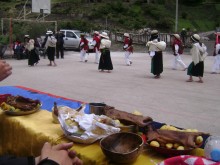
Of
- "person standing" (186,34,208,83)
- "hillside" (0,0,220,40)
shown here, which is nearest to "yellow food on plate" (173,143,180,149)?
"person standing" (186,34,208,83)

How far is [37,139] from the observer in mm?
3033

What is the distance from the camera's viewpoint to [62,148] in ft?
6.92

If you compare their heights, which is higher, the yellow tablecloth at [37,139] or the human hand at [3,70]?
the human hand at [3,70]

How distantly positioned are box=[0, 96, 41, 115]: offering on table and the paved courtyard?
10.4 ft

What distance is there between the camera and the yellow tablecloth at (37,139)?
249 centimetres

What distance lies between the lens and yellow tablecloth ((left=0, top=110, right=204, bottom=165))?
2.49 metres

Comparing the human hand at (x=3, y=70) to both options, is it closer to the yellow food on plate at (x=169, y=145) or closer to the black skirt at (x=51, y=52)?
the yellow food on plate at (x=169, y=145)

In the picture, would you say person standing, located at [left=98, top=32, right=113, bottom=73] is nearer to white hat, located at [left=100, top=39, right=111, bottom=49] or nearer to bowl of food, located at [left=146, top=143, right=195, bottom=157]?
white hat, located at [left=100, top=39, right=111, bottom=49]

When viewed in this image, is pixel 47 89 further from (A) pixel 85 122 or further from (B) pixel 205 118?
(A) pixel 85 122

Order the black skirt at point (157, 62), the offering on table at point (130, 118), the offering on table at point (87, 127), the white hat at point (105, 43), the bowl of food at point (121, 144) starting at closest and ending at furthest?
the bowl of food at point (121, 144) → the offering on table at point (87, 127) → the offering on table at point (130, 118) → the black skirt at point (157, 62) → the white hat at point (105, 43)

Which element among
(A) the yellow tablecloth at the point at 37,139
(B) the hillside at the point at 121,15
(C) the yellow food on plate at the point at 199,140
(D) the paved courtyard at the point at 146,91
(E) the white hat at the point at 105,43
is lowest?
(D) the paved courtyard at the point at 146,91

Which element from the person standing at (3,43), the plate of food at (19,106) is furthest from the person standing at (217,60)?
the person standing at (3,43)

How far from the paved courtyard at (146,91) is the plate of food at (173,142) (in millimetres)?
3257

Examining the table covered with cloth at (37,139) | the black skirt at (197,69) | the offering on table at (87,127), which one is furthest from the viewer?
the black skirt at (197,69)
